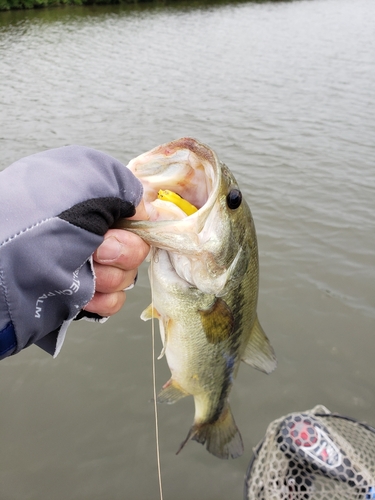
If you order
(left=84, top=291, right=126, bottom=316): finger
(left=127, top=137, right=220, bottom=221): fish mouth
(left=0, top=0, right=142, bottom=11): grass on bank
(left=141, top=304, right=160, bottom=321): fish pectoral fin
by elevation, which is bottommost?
(left=141, top=304, right=160, bottom=321): fish pectoral fin

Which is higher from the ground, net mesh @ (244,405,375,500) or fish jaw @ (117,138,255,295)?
fish jaw @ (117,138,255,295)

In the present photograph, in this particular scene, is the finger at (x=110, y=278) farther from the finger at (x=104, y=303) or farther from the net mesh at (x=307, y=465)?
the net mesh at (x=307, y=465)

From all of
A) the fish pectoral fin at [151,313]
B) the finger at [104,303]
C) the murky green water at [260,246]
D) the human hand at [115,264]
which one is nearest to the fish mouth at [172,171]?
the human hand at [115,264]

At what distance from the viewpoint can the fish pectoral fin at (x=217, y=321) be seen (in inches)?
76.3

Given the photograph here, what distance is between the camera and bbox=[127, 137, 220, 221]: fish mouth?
5.55 feet

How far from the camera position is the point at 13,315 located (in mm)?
1164

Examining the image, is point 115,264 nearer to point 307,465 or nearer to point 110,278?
point 110,278

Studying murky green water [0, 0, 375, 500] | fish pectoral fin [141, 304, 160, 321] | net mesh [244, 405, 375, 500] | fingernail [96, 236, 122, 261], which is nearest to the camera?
fingernail [96, 236, 122, 261]

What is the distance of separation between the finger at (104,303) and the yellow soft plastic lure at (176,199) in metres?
0.47

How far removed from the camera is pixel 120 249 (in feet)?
4.83

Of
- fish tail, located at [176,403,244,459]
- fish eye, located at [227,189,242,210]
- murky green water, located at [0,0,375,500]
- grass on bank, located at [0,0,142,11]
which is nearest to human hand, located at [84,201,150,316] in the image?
fish eye, located at [227,189,242,210]

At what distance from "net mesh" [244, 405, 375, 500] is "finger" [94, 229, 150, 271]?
1.80 meters

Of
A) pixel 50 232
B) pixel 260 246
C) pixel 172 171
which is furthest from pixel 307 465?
pixel 260 246

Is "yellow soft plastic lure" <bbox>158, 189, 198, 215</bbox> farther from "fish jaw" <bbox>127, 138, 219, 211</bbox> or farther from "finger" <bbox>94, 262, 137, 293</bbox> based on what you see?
"finger" <bbox>94, 262, 137, 293</bbox>
